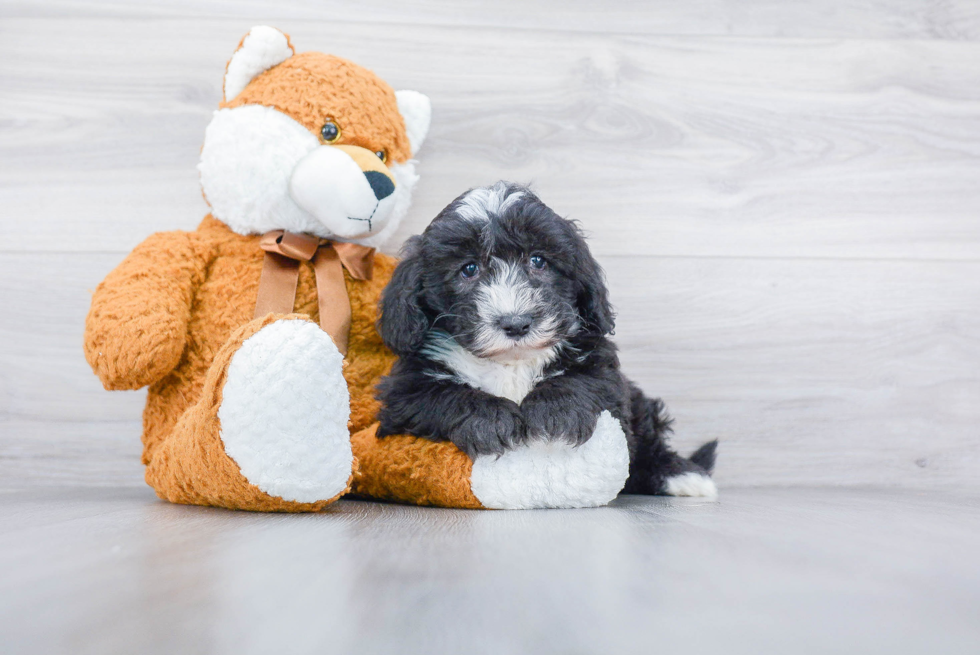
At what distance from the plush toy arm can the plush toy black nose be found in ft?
1.11

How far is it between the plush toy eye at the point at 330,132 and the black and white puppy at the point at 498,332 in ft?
0.85

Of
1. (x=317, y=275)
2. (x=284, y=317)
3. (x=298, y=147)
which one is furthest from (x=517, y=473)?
(x=298, y=147)

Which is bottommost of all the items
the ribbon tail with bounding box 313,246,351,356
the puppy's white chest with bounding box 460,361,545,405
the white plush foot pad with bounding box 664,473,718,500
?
the white plush foot pad with bounding box 664,473,718,500

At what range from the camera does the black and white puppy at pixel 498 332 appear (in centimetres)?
102

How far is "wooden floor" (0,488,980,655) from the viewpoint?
0.51 meters

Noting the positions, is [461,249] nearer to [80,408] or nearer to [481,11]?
[481,11]

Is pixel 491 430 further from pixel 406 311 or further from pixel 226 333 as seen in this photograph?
pixel 226 333

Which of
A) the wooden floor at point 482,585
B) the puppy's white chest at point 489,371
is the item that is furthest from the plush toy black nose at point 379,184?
the wooden floor at point 482,585

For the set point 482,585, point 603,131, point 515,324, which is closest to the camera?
point 482,585

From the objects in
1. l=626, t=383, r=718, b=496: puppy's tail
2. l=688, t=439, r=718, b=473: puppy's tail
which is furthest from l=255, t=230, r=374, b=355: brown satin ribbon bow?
l=688, t=439, r=718, b=473: puppy's tail

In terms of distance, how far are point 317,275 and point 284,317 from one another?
33cm

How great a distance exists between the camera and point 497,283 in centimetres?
103

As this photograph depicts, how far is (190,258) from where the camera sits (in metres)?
1.22

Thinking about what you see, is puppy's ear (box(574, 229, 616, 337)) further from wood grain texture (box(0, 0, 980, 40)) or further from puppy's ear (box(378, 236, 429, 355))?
wood grain texture (box(0, 0, 980, 40))
